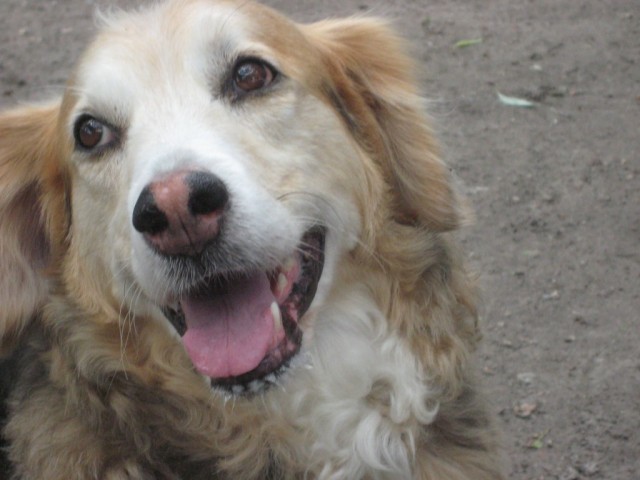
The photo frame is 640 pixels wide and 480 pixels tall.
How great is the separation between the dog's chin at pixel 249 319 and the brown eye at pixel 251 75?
18.6 inches

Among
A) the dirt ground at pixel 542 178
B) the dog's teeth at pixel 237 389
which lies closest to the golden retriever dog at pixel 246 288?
the dog's teeth at pixel 237 389

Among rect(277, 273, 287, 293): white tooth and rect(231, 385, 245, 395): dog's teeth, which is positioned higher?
rect(277, 273, 287, 293): white tooth

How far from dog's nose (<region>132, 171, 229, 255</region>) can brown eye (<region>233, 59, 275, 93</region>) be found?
1.76 feet

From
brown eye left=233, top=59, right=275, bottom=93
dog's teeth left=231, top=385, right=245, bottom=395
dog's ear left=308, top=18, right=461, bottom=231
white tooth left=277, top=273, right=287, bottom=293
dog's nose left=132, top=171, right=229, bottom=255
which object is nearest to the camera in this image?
dog's nose left=132, top=171, right=229, bottom=255

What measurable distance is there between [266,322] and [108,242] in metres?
0.60

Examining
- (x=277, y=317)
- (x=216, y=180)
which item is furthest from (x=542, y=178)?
(x=216, y=180)

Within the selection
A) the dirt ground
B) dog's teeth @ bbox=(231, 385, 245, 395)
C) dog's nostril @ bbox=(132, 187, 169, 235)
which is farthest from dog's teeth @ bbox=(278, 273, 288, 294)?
the dirt ground

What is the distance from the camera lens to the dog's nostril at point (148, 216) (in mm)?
2816

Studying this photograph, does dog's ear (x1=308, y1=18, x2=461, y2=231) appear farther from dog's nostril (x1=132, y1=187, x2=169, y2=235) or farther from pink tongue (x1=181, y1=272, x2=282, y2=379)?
dog's nostril (x1=132, y1=187, x2=169, y2=235)

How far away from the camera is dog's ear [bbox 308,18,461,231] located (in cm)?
359

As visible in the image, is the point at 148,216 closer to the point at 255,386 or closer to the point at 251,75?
the point at 255,386

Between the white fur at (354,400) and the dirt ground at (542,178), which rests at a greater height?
the white fur at (354,400)

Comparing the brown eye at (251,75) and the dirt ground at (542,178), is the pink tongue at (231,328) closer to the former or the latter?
the brown eye at (251,75)

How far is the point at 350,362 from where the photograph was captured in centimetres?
340
